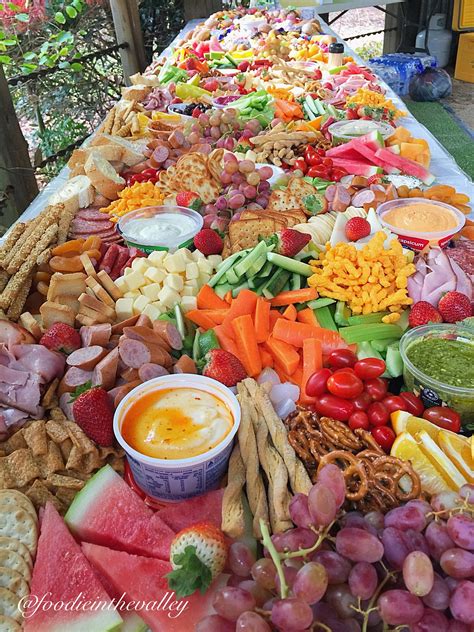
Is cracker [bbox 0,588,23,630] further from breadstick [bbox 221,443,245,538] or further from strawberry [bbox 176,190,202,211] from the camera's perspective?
strawberry [bbox 176,190,202,211]

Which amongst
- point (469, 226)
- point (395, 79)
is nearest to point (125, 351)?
point (469, 226)

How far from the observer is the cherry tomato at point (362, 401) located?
1.33 metres

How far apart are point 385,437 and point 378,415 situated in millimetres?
63

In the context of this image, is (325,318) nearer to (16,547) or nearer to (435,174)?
(16,547)

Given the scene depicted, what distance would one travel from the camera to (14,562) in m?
1.00

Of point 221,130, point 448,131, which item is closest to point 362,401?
point 221,130

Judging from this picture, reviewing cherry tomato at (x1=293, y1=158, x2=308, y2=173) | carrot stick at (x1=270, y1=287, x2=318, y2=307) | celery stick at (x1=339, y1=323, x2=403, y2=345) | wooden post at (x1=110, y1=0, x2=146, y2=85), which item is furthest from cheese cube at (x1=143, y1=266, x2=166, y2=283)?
wooden post at (x1=110, y1=0, x2=146, y2=85)

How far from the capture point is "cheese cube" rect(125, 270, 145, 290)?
5.73 feet

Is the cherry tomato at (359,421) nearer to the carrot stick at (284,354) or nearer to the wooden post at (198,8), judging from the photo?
the carrot stick at (284,354)

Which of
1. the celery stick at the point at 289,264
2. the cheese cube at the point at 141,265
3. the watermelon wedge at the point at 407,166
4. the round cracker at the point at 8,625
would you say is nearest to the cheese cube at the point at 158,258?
the cheese cube at the point at 141,265

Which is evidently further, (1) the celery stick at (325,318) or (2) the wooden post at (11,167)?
(2) the wooden post at (11,167)

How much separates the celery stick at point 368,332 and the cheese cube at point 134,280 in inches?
27.2

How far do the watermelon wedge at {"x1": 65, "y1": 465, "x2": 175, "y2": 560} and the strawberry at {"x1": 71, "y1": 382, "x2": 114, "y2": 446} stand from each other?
11cm

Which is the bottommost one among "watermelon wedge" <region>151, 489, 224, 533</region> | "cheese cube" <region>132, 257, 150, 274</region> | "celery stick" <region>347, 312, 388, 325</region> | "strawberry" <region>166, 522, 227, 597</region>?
"celery stick" <region>347, 312, 388, 325</region>
